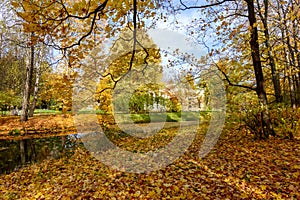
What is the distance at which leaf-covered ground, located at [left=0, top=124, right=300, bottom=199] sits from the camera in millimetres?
2932

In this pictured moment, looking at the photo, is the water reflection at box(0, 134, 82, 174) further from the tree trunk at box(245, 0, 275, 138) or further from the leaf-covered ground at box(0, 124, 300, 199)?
the tree trunk at box(245, 0, 275, 138)

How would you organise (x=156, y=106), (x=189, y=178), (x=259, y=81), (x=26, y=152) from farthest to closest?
(x=156, y=106) → (x=26, y=152) → (x=259, y=81) → (x=189, y=178)

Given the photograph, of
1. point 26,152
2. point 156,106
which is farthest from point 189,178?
point 156,106

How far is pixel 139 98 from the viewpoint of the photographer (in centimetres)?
935

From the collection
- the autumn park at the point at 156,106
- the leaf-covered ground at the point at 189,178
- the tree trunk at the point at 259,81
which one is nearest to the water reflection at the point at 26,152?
the autumn park at the point at 156,106

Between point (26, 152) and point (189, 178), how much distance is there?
5794mm

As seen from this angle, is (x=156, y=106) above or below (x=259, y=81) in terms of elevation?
below

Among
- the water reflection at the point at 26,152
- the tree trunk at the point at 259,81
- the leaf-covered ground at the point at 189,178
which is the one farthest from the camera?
the water reflection at the point at 26,152

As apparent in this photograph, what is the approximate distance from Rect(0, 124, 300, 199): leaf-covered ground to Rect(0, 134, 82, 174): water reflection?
741mm

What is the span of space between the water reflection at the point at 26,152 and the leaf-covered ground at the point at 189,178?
29.2 inches

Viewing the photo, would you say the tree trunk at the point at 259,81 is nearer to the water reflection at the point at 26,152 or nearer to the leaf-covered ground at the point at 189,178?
the leaf-covered ground at the point at 189,178

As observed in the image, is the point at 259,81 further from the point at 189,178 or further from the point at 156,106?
the point at 156,106

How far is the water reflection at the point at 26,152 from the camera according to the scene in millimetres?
5652

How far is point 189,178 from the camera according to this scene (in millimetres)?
3467
